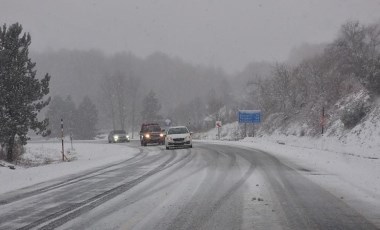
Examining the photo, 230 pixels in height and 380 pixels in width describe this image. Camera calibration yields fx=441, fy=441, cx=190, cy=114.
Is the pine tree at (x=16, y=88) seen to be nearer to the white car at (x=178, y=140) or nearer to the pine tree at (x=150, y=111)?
the white car at (x=178, y=140)

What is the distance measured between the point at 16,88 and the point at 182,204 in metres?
18.2

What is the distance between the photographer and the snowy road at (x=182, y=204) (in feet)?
22.4

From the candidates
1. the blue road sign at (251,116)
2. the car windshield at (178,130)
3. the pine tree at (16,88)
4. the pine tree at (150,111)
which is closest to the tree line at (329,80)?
the blue road sign at (251,116)

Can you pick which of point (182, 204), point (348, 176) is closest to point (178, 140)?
point (348, 176)

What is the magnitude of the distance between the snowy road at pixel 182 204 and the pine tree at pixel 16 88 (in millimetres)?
11786

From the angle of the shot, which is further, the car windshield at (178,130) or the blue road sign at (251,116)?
the blue road sign at (251,116)

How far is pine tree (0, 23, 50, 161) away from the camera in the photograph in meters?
23.4

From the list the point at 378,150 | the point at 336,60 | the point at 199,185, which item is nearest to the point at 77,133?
Answer: the point at 336,60

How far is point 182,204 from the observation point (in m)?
8.41

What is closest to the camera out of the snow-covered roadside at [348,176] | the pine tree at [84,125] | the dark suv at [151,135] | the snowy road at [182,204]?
the snowy road at [182,204]

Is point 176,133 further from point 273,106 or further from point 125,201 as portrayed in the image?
point 273,106

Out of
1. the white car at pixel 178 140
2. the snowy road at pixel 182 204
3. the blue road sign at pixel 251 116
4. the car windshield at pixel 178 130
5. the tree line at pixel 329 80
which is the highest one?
the tree line at pixel 329 80

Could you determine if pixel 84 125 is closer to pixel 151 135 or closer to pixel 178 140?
pixel 151 135

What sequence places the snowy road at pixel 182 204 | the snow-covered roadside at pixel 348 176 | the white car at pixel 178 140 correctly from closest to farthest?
the snowy road at pixel 182 204 → the snow-covered roadside at pixel 348 176 → the white car at pixel 178 140
